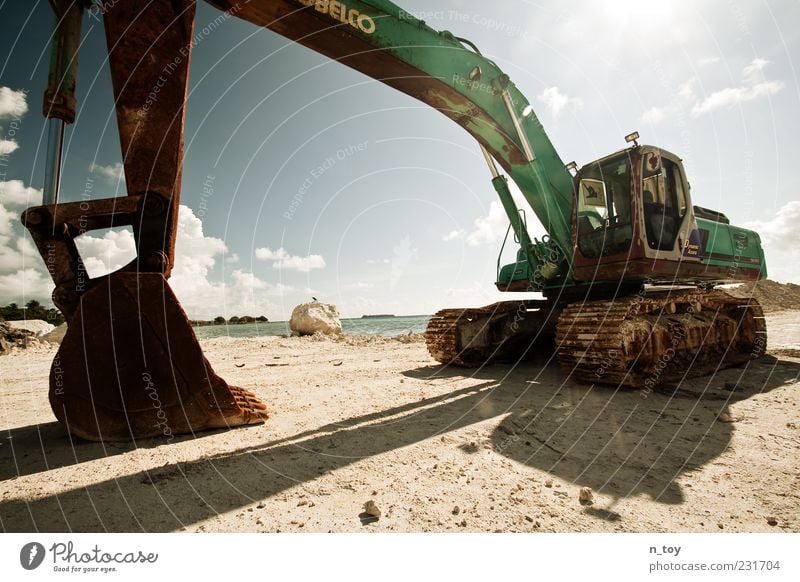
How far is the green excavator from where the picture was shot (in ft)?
8.09

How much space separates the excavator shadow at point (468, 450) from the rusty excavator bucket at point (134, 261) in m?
0.35

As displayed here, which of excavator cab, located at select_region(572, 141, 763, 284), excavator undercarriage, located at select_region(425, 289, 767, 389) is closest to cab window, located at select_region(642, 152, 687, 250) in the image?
excavator cab, located at select_region(572, 141, 763, 284)

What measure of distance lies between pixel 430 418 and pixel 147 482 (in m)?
2.16

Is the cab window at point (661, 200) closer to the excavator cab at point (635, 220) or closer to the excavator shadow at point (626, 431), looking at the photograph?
the excavator cab at point (635, 220)

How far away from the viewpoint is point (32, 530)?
5.24 feet

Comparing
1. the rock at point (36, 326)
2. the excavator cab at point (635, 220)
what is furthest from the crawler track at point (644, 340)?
the rock at point (36, 326)

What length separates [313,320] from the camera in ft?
47.5

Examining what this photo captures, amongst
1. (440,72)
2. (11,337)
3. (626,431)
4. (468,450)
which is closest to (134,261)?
(468,450)

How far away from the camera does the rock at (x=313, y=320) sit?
1436 centimetres

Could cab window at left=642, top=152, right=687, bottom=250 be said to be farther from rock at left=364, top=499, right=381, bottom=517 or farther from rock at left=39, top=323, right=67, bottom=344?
rock at left=39, top=323, right=67, bottom=344

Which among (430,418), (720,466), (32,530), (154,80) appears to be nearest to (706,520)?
(720,466)

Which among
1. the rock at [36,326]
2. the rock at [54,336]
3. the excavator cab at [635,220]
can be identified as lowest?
the rock at [54,336]

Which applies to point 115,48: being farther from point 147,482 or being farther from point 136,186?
point 147,482

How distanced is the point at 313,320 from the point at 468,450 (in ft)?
41.4
